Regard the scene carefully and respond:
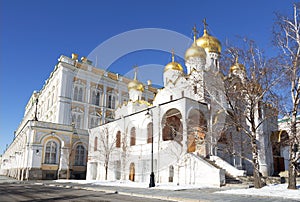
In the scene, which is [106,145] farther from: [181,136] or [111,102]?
[111,102]

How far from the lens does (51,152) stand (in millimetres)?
33844

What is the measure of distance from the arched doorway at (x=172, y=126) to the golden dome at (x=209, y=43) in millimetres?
8038

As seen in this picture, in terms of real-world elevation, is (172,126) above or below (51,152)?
above

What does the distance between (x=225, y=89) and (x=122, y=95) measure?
33.7m

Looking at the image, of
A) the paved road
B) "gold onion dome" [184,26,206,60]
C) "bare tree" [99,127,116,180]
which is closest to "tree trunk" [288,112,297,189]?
the paved road

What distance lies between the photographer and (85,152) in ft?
123

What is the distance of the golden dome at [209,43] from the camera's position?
28.7 meters

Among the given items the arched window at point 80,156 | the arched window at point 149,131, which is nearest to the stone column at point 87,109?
the arched window at point 80,156

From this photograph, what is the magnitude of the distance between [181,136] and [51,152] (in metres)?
18.6

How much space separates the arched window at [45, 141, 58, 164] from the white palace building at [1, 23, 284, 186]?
119mm

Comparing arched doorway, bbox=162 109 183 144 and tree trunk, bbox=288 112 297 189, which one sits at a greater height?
arched doorway, bbox=162 109 183 144

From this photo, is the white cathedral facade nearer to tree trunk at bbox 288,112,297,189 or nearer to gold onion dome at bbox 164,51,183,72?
gold onion dome at bbox 164,51,183,72

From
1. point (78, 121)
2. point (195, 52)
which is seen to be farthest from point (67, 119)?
point (195, 52)

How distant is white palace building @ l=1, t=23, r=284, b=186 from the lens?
20656mm
